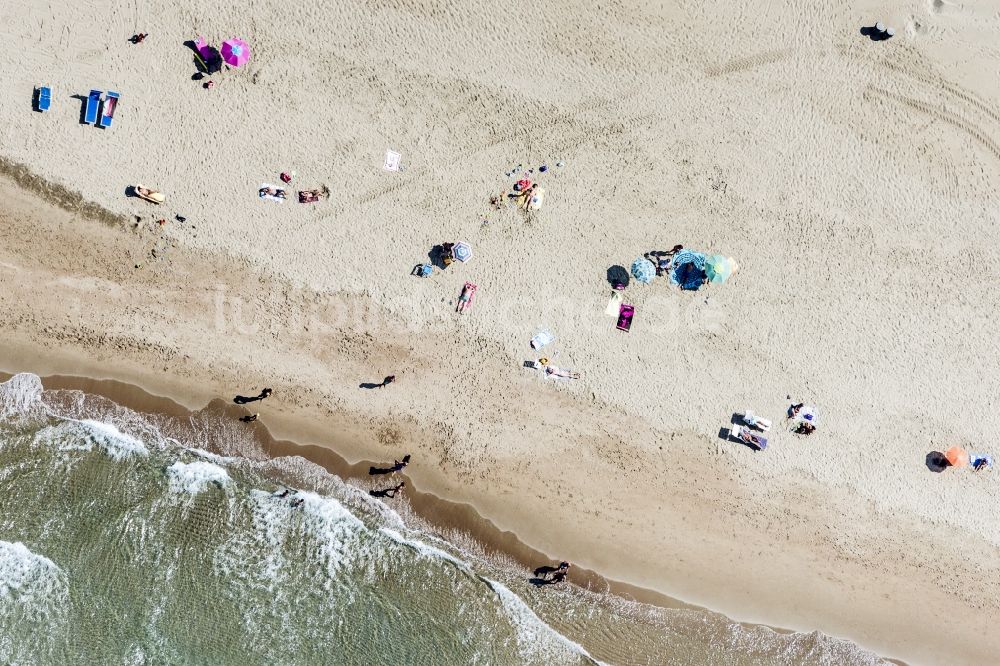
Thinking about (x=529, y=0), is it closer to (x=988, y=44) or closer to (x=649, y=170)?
(x=649, y=170)

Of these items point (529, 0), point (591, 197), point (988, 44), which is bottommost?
point (591, 197)

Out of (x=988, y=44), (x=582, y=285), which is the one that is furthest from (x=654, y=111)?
(x=988, y=44)

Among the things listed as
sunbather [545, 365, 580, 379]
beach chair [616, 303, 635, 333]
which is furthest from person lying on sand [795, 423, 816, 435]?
sunbather [545, 365, 580, 379]

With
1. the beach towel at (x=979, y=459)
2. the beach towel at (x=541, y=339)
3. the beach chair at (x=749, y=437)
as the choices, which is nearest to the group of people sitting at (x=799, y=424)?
the beach chair at (x=749, y=437)

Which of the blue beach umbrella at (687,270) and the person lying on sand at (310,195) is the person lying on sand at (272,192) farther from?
the blue beach umbrella at (687,270)

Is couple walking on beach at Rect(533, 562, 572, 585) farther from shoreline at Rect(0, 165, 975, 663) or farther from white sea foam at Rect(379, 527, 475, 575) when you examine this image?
white sea foam at Rect(379, 527, 475, 575)

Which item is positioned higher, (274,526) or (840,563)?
(840,563)
